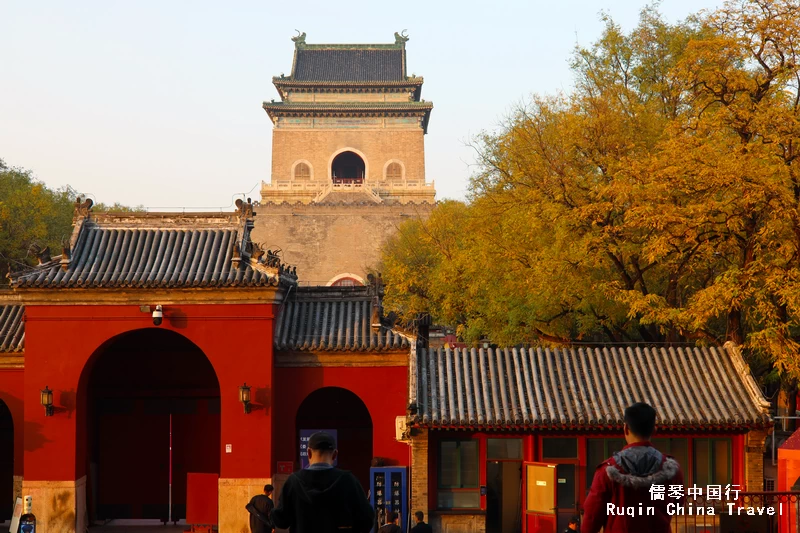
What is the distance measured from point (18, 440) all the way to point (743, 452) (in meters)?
10.7

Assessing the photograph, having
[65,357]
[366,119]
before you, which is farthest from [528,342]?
[366,119]

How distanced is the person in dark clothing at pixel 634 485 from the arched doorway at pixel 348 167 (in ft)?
154

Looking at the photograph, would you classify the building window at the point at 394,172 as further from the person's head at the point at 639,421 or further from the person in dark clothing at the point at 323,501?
the person's head at the point at 639,421

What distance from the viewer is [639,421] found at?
5.14 m

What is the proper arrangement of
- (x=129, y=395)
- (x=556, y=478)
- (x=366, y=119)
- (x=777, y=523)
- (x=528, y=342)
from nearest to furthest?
(x=777, y=523)
(x=556, y=478)
(x=129, y=395)
(x=528, y=342)
(x=366, y=119)

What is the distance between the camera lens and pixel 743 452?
1376cm

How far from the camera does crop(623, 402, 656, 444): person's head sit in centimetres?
513

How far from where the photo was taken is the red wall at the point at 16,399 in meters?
15.7

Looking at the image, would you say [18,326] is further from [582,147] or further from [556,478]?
[582,147]

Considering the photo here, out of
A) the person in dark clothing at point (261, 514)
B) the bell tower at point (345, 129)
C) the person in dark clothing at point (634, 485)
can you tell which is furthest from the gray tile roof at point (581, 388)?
the bell tower at point (345, 129)

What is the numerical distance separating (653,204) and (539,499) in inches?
195

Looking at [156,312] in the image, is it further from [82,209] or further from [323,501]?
[323,501]

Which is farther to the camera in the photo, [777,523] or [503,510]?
[503,510]

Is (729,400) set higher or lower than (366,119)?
lower
